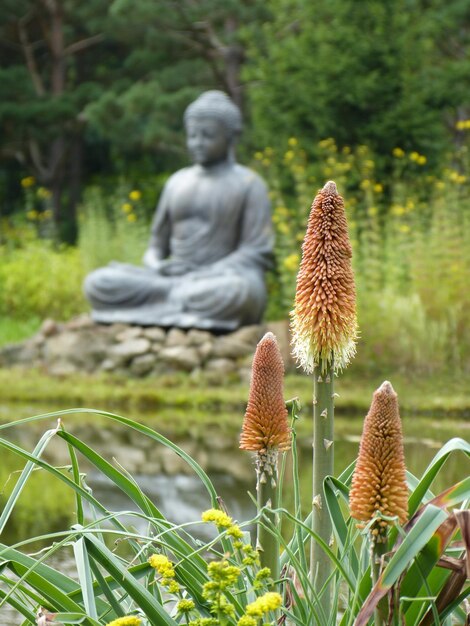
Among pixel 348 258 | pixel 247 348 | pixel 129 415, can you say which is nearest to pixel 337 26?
pixel 247 348

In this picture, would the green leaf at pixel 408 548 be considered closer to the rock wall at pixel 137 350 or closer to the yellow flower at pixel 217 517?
the yellow flower at pixel 217 517

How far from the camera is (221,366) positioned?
1112 cm

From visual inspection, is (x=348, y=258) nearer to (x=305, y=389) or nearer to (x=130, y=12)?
(x=305, y=389)

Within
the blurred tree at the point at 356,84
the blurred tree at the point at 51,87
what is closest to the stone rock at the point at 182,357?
the blurred tree at the point at 356,84

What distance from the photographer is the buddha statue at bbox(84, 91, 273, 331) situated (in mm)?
12031

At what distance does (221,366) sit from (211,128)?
8.88ft

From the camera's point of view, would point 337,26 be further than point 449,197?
Yes

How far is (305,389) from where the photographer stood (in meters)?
10.4

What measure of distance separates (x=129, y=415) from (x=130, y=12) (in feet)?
41.7

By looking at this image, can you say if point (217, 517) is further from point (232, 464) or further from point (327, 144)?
point (327, 144)

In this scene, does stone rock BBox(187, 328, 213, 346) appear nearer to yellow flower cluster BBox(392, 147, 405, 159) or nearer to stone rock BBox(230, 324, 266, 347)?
stone rock BBox(230, 324, 266, 347)

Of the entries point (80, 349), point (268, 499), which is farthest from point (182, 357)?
point (268, 499)

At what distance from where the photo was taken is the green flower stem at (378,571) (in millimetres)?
1820

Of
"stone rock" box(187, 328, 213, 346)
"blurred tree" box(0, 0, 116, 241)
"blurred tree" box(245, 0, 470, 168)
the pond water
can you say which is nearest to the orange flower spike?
the pond water
